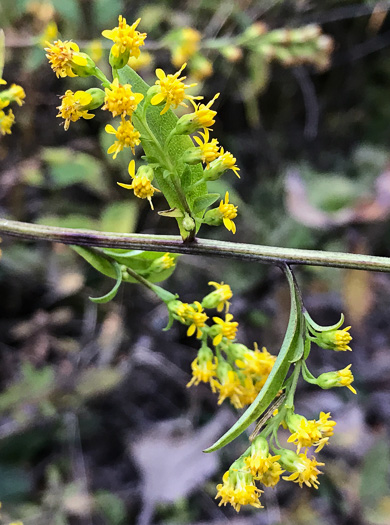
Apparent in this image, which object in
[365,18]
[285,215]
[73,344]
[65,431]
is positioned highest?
[365,18]

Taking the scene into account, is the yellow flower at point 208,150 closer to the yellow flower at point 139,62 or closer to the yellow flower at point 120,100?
the yellow flower at point 120,100

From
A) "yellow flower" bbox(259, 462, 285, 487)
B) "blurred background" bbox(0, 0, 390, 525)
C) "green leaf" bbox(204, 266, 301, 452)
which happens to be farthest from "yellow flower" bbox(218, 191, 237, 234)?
"blurred background" bbox(0, 0, 390, 525)

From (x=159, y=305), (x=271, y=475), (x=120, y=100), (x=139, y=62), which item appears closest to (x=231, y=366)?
(x=271, y=475)

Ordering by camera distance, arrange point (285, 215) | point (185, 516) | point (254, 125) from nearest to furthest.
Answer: point (185, 516) → point (285, 215) → point (254, 125)

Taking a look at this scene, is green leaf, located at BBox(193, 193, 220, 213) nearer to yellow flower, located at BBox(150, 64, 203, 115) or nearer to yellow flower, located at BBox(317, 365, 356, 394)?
yellow flower, located at BBox(150, 64, 203, 115)

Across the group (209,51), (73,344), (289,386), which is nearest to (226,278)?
(73,344)

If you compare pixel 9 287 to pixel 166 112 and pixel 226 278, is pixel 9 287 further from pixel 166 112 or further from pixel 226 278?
pixel 166 112
